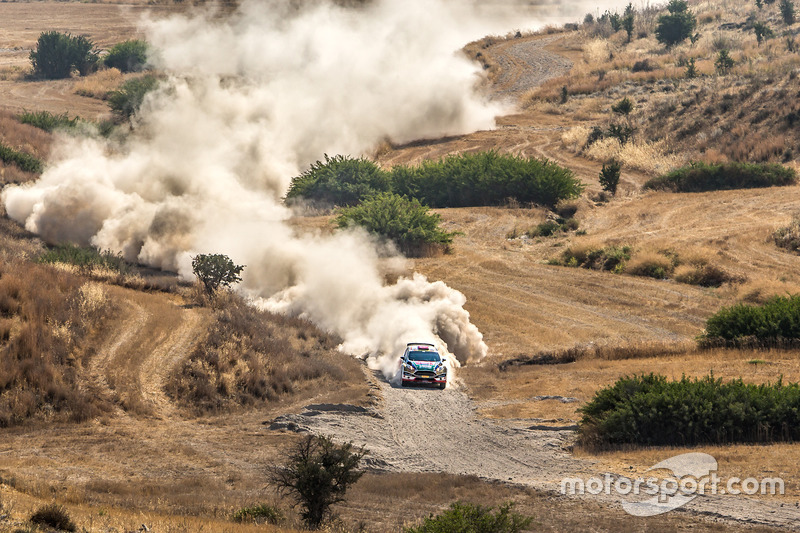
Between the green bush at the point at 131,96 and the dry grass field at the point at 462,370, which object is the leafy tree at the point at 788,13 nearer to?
the dry grass field at the point at 462,370

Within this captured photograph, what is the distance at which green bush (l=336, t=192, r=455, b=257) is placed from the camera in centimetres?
5559

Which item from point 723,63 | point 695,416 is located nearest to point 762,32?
point 723,63

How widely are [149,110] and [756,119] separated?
4738cm

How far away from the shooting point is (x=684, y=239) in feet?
185

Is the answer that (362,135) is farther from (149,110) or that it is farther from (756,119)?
(756,119)

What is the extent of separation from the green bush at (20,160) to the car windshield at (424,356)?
126 feet

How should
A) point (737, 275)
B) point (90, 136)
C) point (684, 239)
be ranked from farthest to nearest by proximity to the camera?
point (90, 136) → point (684, 239) → point (737, 275)

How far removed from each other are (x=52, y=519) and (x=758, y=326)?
91.8 feet

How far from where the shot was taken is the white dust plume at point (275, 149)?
4206cm

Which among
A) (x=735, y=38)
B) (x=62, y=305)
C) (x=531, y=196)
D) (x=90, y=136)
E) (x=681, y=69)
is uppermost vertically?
(x=735, y=38)

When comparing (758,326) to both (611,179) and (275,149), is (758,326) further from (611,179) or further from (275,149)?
(275,149)

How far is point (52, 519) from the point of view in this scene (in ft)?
51.5

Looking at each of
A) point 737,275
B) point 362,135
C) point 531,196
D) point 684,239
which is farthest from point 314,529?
point 362,135

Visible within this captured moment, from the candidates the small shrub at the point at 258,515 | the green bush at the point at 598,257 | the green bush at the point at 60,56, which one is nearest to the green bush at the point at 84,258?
the green bush at the point at 598,257
